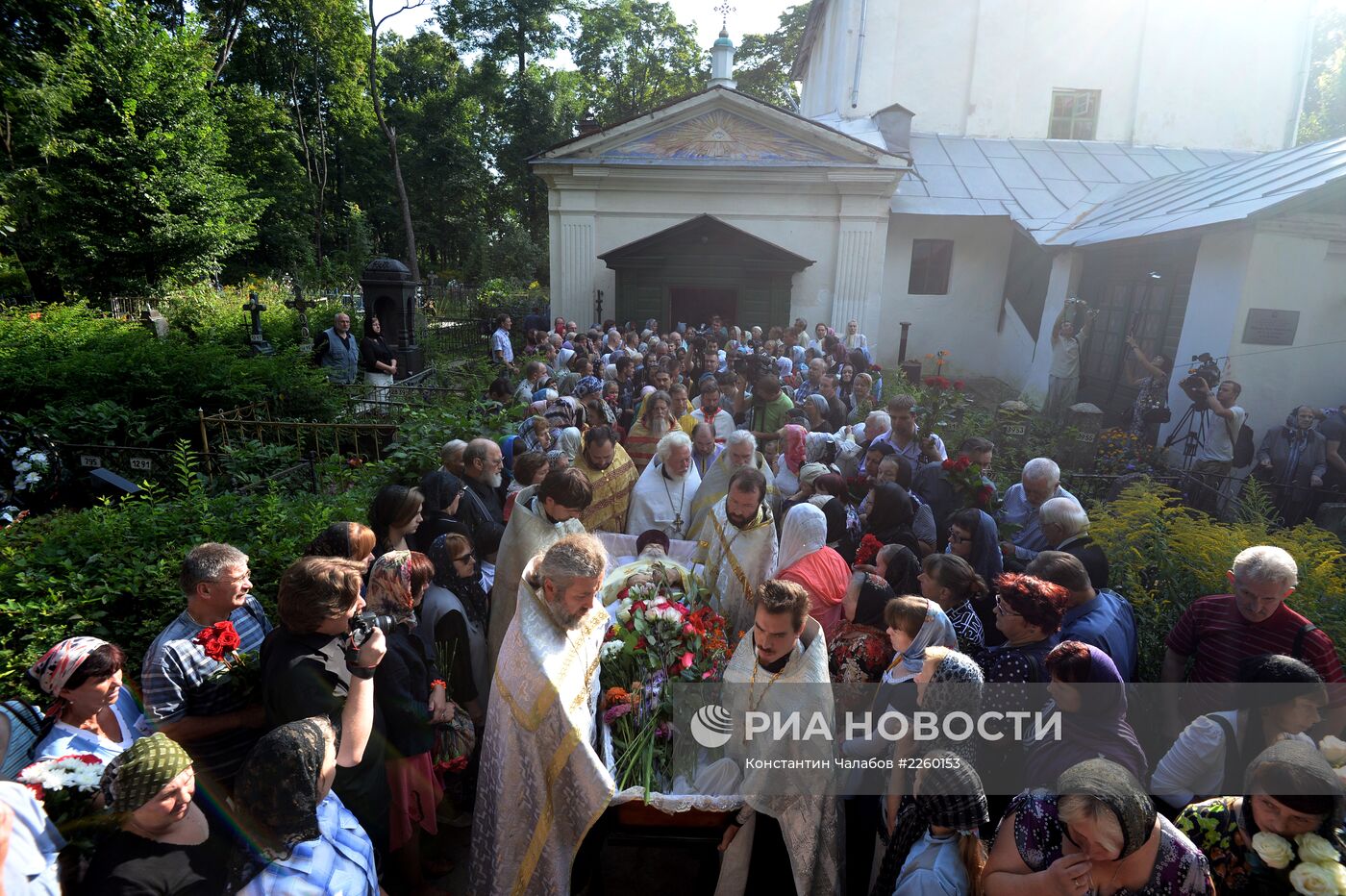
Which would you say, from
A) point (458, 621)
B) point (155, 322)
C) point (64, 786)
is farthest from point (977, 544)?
point (155, 322)

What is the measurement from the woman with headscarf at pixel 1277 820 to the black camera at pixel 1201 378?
7.16 meters

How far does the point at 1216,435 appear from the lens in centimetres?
816

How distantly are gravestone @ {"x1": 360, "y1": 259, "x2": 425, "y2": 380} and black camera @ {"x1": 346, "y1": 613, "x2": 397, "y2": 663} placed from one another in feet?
37.1

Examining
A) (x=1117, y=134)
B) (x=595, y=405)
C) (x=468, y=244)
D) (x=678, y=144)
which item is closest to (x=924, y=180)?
(x=678, y=144)

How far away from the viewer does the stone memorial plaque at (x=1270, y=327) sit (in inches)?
374

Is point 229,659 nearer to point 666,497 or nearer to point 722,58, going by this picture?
point 666,497

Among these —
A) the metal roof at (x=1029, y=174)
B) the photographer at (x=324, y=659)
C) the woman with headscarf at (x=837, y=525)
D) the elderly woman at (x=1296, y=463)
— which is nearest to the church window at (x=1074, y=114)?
the metal roof at (x=1029, y=174)

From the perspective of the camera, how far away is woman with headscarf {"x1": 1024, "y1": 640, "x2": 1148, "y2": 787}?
104 inches

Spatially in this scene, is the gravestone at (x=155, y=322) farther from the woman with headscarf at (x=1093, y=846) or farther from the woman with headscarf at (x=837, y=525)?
the woman with headscarf at (x=1093, y=846)

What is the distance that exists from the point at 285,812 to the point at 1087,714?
2749mm

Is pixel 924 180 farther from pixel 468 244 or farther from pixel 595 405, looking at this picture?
pixel 468 244

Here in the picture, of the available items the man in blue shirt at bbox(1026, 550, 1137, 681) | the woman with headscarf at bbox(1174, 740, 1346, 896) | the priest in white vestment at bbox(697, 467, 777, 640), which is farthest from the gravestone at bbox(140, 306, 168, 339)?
the woman with headscarf at bbox(1174, 740, 1346, 896)

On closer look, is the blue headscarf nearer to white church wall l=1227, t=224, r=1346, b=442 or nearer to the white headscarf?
the white headscarf

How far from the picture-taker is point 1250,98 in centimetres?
2225
